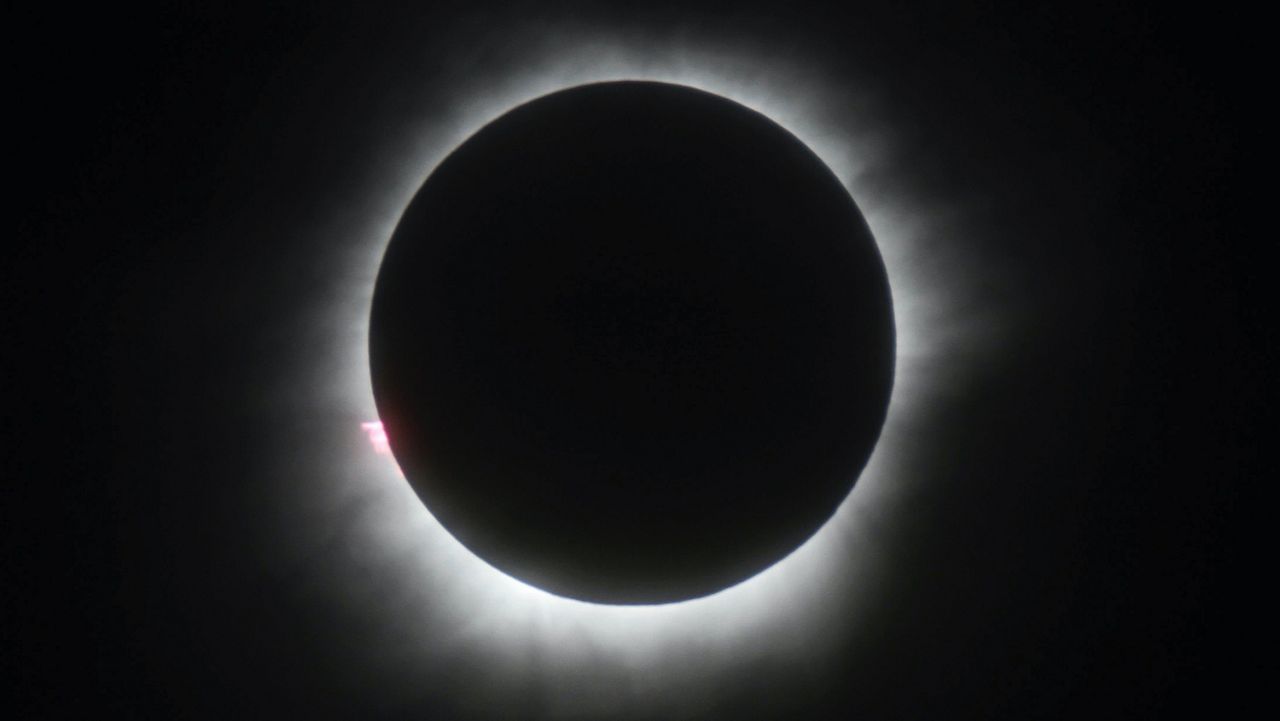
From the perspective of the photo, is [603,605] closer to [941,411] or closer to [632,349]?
[632,349]

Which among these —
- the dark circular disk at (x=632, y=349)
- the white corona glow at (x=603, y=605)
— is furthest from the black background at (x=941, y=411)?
the dark circular disk at (x=632, y=349)

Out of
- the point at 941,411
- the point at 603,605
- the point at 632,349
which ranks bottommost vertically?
the point at 603,605

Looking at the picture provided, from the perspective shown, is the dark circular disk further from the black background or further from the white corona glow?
the black background

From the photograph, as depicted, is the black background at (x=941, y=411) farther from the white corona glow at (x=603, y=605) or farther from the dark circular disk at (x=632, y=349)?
the dark circular disk at (x=632, y=349)

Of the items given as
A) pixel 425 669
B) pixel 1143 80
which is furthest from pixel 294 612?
pixel 1143 80

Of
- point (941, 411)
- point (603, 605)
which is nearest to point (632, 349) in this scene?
point (603, 605)

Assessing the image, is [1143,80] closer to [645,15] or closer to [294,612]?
[645,15]

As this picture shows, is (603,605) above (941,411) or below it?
below
